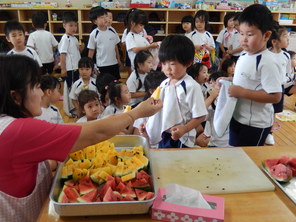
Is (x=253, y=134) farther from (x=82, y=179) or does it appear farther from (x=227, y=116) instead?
(x=82, y=179)

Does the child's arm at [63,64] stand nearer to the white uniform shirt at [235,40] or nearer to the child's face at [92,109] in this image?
the child's face at [92,109]

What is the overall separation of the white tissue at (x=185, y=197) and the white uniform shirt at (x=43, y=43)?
4060 mm

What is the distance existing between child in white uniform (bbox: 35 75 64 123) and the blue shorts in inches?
56.3

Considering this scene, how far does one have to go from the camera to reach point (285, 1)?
6.44 m

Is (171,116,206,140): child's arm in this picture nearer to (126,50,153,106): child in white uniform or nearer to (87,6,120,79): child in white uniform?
(126,50,153,106): child in white uniform

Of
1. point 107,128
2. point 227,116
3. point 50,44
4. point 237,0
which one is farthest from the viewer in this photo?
point 237,0

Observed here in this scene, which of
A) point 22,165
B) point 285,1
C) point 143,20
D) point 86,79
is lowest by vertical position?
point 86,79

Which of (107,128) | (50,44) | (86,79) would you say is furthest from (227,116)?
(50,44)

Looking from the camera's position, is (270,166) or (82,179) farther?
(270,166)

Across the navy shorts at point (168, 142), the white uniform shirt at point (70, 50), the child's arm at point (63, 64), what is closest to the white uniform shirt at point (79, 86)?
the child's arm at point (63, 64)

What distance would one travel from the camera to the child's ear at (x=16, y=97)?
0.95 metres

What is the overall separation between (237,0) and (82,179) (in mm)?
6388

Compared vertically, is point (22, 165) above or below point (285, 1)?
below

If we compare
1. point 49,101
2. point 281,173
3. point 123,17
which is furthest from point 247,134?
point 123,17
